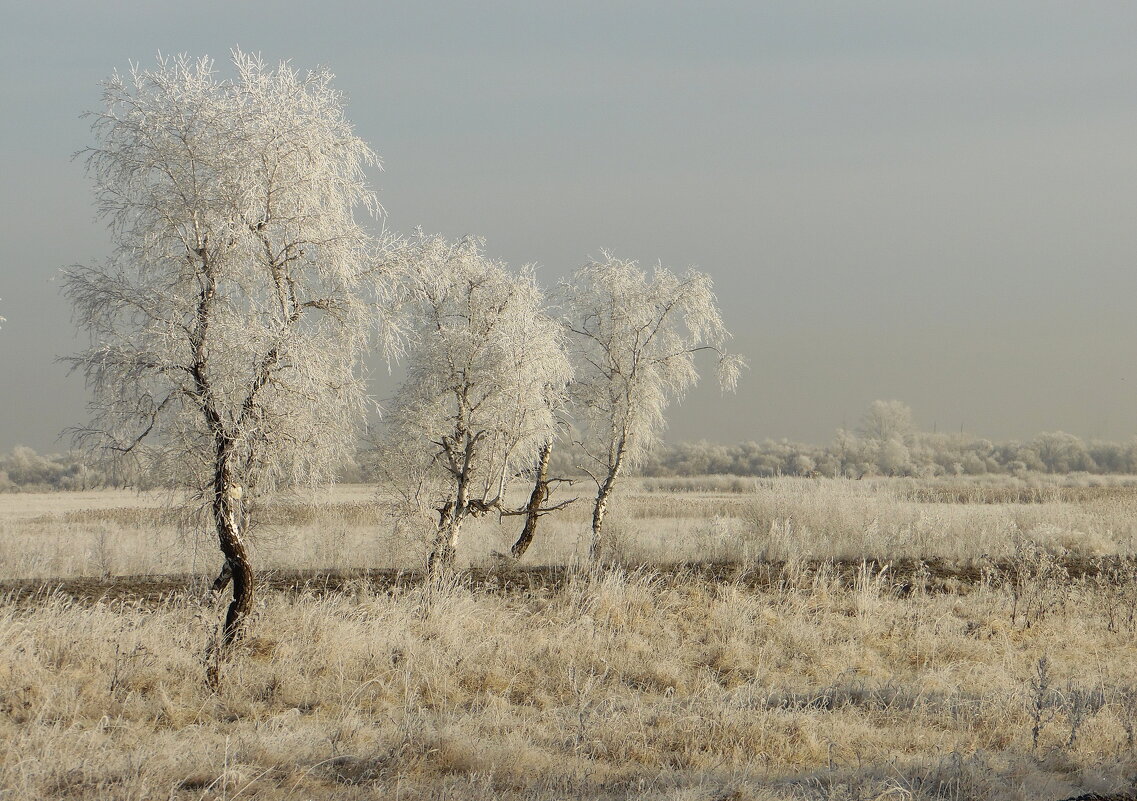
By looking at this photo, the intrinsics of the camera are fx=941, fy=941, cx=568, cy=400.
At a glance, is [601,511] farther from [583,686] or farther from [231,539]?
[231,539]

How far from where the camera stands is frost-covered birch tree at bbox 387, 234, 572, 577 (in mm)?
13719

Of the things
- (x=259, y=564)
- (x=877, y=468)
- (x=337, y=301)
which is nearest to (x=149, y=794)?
(x=337, y=301)

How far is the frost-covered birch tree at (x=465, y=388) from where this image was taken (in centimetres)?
1372

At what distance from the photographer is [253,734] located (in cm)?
745

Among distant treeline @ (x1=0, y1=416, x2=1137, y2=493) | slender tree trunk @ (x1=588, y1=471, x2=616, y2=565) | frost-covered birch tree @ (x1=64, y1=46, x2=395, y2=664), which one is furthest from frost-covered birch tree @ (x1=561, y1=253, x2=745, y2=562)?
distant treeline @ (x1=0, y1=416, x2=1137, y2=493)

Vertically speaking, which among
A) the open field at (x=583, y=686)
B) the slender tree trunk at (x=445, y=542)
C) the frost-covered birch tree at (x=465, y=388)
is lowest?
the open field at (x=583, y=686)

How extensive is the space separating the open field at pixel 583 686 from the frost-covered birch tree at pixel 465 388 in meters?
1.19

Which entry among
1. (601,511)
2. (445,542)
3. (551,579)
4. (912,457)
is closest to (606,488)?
(601,511)

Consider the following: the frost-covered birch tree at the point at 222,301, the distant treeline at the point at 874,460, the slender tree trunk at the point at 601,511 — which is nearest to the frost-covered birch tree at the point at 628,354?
the slender tree trunk at the point at 601,511

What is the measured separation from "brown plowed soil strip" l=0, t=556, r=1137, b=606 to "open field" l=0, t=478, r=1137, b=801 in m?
0.10

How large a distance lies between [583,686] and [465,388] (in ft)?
18.6

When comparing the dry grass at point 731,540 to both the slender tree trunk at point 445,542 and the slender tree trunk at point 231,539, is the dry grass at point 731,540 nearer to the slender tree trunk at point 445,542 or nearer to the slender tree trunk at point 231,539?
the slender tree trunk at point 445,542

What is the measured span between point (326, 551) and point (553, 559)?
445cm

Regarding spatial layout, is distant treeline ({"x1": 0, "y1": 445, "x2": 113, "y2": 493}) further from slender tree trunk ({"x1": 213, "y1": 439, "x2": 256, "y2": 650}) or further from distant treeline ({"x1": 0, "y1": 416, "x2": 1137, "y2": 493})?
slender tree trunk ({"x1": 213, "y1": 439, "x2": 256, "y2": 650})
